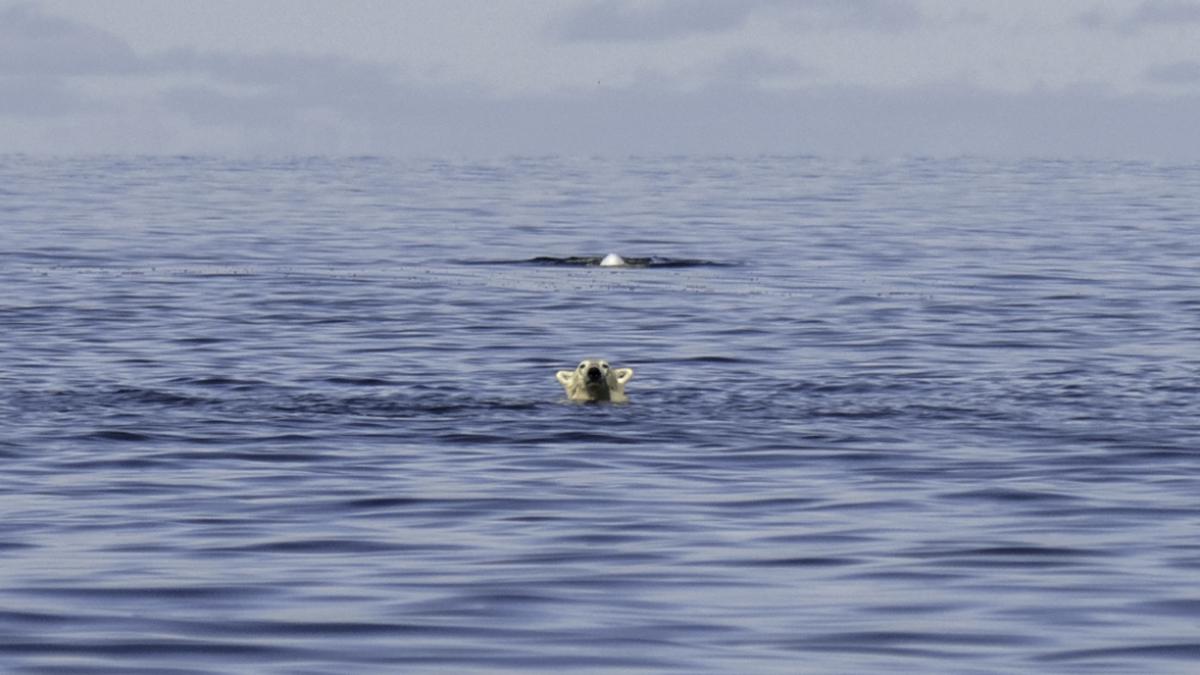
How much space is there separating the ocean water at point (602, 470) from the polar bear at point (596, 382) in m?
0.32

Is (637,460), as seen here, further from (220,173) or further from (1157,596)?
(220,173)

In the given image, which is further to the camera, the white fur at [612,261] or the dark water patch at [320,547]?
the white fur at [612,261]

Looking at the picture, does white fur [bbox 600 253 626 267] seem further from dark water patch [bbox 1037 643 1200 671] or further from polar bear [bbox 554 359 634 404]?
dark water patch [bbox 1037 643 1200 671]

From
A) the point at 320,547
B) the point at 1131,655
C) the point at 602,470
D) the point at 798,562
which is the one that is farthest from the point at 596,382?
the point at 1131,655

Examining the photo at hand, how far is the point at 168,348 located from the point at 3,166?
11564 cm

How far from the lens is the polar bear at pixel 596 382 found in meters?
23.5

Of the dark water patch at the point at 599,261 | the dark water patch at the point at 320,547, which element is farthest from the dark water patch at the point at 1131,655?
the dark water patch at the point at 599,261

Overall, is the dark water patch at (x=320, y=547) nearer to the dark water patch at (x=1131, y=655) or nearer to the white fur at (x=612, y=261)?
the dark water patch at (x=1131, y=655)

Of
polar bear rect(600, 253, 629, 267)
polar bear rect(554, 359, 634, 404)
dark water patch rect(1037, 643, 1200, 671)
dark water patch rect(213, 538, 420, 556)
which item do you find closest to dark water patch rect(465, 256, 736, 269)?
polar bear rect(600, 253, 629, 267)

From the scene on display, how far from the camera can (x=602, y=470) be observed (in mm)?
19312

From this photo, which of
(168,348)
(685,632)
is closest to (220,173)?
(168,348)

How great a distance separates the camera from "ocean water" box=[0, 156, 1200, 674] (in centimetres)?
1301

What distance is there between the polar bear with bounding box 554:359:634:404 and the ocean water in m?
Answer: 0.32

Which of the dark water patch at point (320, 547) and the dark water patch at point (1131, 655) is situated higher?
the dark water patch at point (320, 547)
